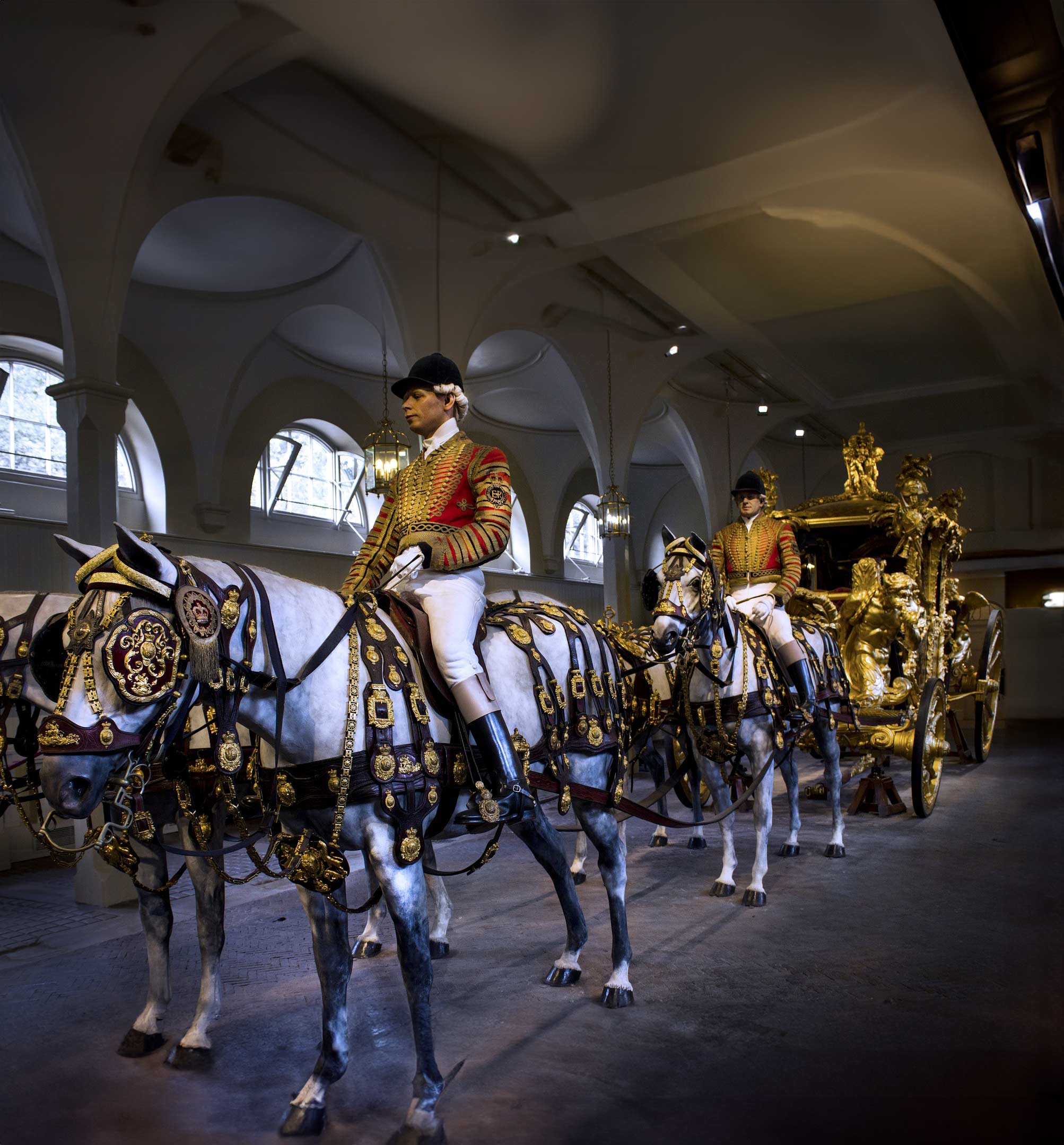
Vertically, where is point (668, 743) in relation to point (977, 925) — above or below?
above

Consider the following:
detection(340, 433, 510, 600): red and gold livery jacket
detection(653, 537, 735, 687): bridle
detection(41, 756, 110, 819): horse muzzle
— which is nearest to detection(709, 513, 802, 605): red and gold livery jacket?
detection(653, 537, 735, 687): bridle

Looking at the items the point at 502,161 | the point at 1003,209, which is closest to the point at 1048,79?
the point at 1003,209

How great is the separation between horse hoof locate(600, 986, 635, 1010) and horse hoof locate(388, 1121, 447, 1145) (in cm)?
123

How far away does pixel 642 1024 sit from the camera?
12.1 ft

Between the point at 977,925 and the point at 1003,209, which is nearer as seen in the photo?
the point at 977,925

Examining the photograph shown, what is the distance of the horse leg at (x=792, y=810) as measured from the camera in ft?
22.3

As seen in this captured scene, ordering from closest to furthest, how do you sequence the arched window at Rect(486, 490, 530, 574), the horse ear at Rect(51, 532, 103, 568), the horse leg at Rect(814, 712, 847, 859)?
the horse ear at Rect(51, 532, 103, 568)
the horse leg at Rect(814, 712, 847, 859)
the arched window at Rect(486, 490, 530, 574)

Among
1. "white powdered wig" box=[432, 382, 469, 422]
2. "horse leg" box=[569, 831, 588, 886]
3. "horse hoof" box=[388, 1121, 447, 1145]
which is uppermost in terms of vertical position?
"white powdered wig" box=[432, 382, 469, 422]

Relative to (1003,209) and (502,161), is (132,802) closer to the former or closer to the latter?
(502,161)

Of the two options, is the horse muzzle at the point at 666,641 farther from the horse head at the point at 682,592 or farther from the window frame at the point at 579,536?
the window frame at the point at 579,536

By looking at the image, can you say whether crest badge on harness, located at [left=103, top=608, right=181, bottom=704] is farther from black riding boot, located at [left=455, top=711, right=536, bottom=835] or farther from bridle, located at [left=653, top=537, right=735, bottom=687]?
bridle, located at [left=653, top=537, right=735, bottom=687]

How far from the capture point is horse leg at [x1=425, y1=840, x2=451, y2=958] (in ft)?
15.4

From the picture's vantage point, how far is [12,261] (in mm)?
9727

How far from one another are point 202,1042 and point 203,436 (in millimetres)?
9833
